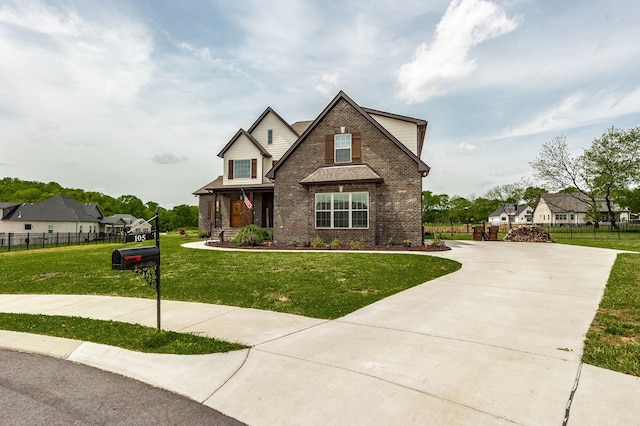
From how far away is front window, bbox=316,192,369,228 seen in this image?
59.8ft

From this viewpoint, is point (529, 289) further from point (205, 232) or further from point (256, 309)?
point (205, 232)

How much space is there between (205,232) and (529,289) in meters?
25.6

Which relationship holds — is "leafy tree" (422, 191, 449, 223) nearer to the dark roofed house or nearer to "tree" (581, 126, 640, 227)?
"tree" (581, 126, 640, 227)

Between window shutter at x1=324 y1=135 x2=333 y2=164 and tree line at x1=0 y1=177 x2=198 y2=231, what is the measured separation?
53989 mm

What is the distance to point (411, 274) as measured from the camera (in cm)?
1029

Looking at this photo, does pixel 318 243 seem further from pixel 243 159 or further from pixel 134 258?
pixel 134 258

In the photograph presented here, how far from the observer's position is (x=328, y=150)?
1998 centimetres

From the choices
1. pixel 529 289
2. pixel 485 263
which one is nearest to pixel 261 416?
pixel 529 289

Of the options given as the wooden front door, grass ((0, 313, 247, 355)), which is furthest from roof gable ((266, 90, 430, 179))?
grass ((0, 313, 247, 355))

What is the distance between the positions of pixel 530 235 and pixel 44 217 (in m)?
65.4

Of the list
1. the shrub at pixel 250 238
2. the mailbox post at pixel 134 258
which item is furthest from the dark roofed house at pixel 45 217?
the mailbox post at pixel 134 258

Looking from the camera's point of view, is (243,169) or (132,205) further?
(132,205)

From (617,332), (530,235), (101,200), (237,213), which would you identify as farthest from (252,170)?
(101,200)

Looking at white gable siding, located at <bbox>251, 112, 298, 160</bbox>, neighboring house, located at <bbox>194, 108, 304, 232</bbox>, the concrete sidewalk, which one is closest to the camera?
the concrete sidewalk
